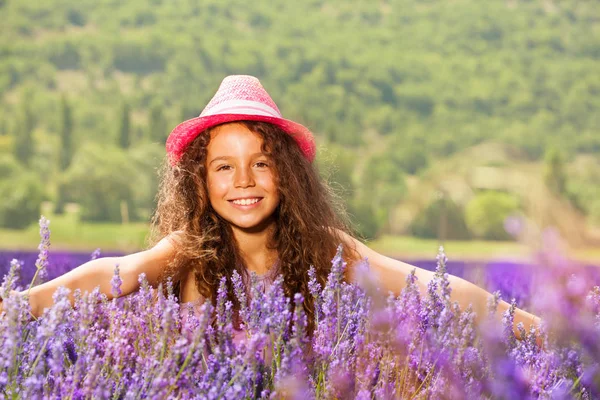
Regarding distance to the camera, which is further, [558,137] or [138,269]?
[558,137]

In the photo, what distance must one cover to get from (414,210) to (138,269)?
54523mm

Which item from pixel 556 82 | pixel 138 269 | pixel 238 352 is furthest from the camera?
pixel 556 82

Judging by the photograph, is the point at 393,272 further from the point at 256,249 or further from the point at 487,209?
the point at 487,209

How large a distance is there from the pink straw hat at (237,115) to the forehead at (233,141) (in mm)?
35

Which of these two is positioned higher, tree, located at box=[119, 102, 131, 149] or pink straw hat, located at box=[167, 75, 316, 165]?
tree, located at box=[119, 102, 131, 149]

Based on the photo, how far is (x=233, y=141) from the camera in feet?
8.95

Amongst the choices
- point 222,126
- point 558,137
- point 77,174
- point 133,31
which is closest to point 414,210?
point 558,137

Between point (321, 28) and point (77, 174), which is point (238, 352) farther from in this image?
point (321, 28)

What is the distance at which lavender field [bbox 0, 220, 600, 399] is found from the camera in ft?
3.54

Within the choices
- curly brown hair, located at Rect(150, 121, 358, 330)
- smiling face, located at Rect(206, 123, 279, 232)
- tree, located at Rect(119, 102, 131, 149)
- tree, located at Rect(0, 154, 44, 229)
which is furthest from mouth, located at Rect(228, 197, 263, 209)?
tree, located at Rect(119, 102, 131, 149)

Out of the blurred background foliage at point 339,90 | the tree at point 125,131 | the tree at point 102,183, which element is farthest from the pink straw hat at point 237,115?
the tree at point 125,131

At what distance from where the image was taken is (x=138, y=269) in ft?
7.88

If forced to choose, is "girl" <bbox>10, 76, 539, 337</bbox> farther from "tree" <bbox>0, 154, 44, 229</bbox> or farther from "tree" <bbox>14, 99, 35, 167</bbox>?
"tree" <bbox>14, 99, 35, 167</bbox>

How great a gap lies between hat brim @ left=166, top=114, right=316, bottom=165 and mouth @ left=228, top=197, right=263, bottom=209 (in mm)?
301
